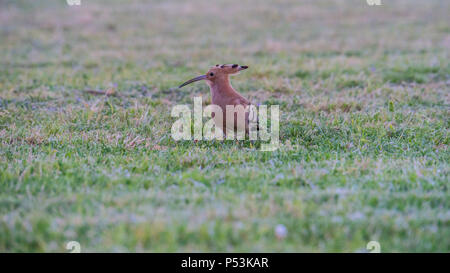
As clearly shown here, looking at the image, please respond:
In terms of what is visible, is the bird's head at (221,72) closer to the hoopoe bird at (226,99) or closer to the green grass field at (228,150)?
the hoopoe bird at (226,99)

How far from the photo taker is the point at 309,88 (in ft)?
25.5

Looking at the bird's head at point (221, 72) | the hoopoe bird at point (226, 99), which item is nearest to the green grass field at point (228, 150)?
the hoopoe bird at point (226, 99)

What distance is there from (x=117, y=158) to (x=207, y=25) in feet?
31.1

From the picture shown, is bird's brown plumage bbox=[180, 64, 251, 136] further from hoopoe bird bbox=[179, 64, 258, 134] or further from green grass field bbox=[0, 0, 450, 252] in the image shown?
green grass field bbox=[0, 0, 450, 252]

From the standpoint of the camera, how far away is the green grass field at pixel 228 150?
334 cm

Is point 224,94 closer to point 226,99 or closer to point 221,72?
point 226,99

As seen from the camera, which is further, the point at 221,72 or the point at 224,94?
the point at 221,72

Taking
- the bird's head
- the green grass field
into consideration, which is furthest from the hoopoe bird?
the green grass field

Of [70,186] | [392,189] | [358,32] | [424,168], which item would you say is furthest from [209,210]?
[358,32]

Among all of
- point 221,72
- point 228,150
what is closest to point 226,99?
point 221,72

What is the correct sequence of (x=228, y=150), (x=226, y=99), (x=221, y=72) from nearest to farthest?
1. (x=228, y=150)
2. (x=226, y=99)
3. (x=221, y=72)

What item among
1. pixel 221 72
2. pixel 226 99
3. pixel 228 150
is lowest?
pixel 228 150

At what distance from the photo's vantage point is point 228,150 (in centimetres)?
511
